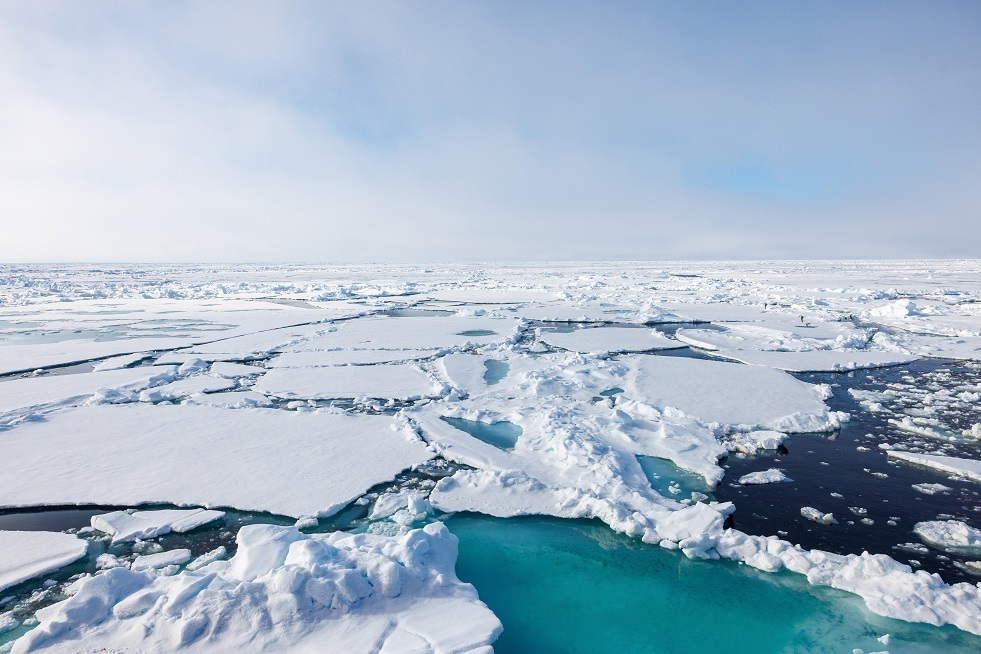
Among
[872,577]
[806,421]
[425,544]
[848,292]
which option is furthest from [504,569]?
[848,292]

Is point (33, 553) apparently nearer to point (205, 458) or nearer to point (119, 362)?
point (205, 458)

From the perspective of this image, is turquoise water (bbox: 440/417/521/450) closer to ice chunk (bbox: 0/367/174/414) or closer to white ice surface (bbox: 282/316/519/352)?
white ice surface (bbox: 282/316/519/352)

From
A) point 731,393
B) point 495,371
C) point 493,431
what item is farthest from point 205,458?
point 731,393

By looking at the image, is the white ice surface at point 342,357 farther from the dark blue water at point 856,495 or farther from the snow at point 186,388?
the dark blue water at point 856,495

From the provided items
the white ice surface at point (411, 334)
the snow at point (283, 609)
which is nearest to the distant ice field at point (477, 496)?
the snow at point (283, 609)

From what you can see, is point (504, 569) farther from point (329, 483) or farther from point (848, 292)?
point (848, 292)

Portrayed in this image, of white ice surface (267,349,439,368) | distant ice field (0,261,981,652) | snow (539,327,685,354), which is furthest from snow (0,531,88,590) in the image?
snow (539,327,685,354)
